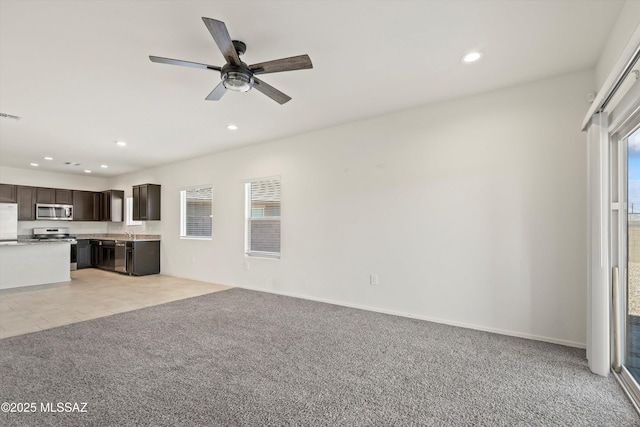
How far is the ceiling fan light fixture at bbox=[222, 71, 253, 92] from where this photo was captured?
2.38 metres

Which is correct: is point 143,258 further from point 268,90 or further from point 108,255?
point 268,90

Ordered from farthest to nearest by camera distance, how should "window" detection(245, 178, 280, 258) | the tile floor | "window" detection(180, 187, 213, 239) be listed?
"window" detection(180, 187, 213, 239)
"window" detection(245, 178, 280, 258)
the tile floor

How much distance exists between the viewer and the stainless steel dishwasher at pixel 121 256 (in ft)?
23.4

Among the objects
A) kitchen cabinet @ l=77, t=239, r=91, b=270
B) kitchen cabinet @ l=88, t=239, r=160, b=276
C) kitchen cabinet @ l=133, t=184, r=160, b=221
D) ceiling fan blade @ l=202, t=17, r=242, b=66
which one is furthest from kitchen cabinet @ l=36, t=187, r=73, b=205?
ceiling fan blade @ l=202, t=17, r=242, b=66

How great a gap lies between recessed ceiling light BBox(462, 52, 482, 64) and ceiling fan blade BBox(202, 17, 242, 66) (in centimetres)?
197

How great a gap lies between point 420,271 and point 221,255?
399cm

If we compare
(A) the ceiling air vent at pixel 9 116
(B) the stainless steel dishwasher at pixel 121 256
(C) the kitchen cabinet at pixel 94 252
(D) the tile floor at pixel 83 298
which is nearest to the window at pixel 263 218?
(D) the tile floor at pixel 83 298

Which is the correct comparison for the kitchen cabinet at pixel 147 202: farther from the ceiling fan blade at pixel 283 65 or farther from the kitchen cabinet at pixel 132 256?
the ceiling fan blade at pixel 283 65

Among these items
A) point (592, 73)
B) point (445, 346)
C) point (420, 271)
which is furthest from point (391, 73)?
point (445, 346)

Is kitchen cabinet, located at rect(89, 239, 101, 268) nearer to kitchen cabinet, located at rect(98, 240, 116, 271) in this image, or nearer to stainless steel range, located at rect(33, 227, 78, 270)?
kitchen cabinet, located at rect(98, 240, 116, 271)

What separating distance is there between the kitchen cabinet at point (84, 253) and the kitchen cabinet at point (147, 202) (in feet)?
6.80

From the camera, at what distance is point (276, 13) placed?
2.12m

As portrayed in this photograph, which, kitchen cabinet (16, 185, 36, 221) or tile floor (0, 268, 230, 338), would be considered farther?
kitchen cabinet (16, 185, 36, 221)

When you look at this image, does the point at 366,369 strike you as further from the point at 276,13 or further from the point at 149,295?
the point at 149,295
